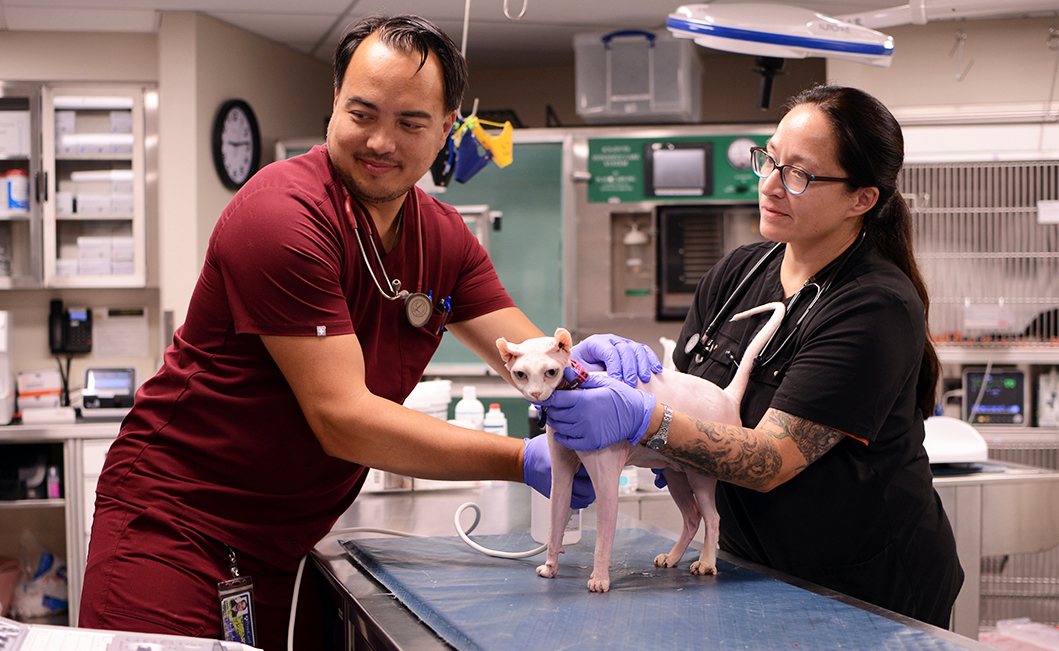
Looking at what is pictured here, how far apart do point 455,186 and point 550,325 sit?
0.96m

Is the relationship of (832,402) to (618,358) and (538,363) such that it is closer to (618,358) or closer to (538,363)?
(618,358)

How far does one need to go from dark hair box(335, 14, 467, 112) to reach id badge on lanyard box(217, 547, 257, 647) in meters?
0.87

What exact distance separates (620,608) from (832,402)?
0.45 metres

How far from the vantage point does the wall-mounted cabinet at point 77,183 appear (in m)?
4.03

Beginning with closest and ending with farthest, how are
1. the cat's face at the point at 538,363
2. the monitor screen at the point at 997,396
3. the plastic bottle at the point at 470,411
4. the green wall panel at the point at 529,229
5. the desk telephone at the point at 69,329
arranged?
1. the cat's face at the point at 538,363
2. the plastic bottle at the point at 470,411
3. the monitor screen at the point at 997,396
4. the desk telephone at the point at 69,329
5. the green wall panel at the point at 529,229

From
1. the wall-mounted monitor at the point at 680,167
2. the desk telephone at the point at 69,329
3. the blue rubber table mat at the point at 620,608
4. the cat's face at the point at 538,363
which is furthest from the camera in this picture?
the desk telephone at the point at 69,329

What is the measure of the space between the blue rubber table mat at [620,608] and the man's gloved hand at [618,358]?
33 cm

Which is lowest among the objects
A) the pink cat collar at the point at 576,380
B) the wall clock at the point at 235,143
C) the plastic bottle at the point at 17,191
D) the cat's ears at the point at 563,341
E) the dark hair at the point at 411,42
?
the pink cat collar at the point at 576,380

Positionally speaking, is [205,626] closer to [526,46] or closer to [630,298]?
[630,298]

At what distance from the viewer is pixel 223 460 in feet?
4.39

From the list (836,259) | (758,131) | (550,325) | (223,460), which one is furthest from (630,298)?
(223,460)

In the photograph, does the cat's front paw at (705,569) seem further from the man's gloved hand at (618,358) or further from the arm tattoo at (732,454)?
the man's gloved hand at (618,358)

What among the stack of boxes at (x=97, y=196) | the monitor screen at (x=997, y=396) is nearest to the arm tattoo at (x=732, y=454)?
the monitor screen at (x=997, y=396)

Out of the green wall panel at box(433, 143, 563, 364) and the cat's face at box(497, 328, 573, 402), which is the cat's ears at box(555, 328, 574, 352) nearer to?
the cat's face at box(497, 328, 573, 402)
